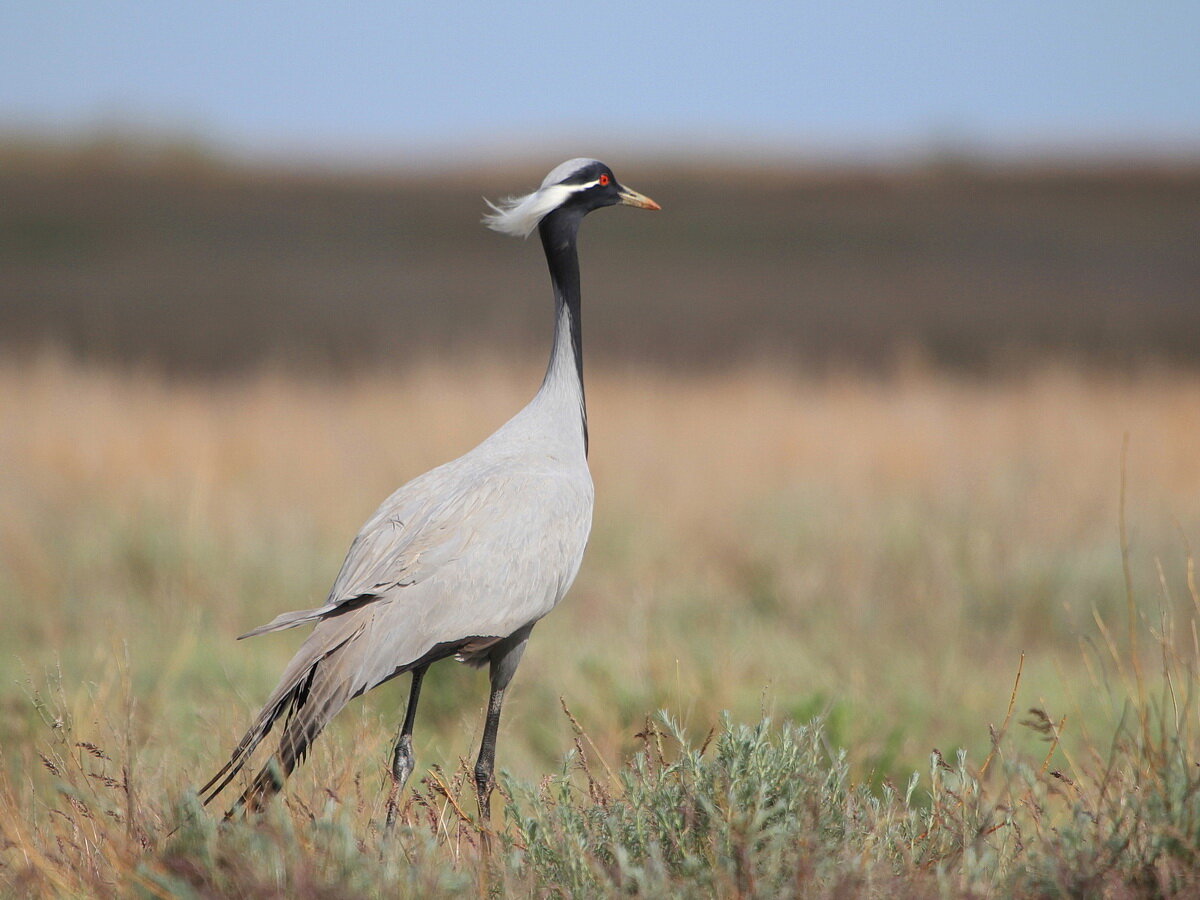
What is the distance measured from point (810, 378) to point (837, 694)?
7.64 metres

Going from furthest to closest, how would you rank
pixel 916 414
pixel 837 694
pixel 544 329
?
pixel 544 329, pixel 916 414, pixel 837 694

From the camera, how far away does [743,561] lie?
22.0 ft

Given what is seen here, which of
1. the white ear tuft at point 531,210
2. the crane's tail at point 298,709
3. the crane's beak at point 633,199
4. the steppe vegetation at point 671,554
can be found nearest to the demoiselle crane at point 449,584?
the crane's tail at point 298,709

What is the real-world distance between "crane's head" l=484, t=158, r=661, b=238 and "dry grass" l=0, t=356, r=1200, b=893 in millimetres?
1635

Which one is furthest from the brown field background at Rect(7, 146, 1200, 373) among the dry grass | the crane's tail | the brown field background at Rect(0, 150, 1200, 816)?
the crane's tail

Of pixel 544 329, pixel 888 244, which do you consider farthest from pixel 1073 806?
pixel 888 244

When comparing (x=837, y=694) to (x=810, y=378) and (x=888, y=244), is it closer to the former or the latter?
(x=810, y=378)

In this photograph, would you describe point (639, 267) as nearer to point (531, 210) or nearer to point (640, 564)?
point (640, 564)

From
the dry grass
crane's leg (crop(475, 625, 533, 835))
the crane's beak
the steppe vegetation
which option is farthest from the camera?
the dry grass

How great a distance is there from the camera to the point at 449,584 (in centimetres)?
315

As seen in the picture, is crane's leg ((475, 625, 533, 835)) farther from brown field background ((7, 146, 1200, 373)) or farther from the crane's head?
brown field background ((7, 146, 1200, 373))

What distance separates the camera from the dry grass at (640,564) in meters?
4.14

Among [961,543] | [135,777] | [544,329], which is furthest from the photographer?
[544,329]

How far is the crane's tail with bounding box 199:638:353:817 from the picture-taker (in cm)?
278
